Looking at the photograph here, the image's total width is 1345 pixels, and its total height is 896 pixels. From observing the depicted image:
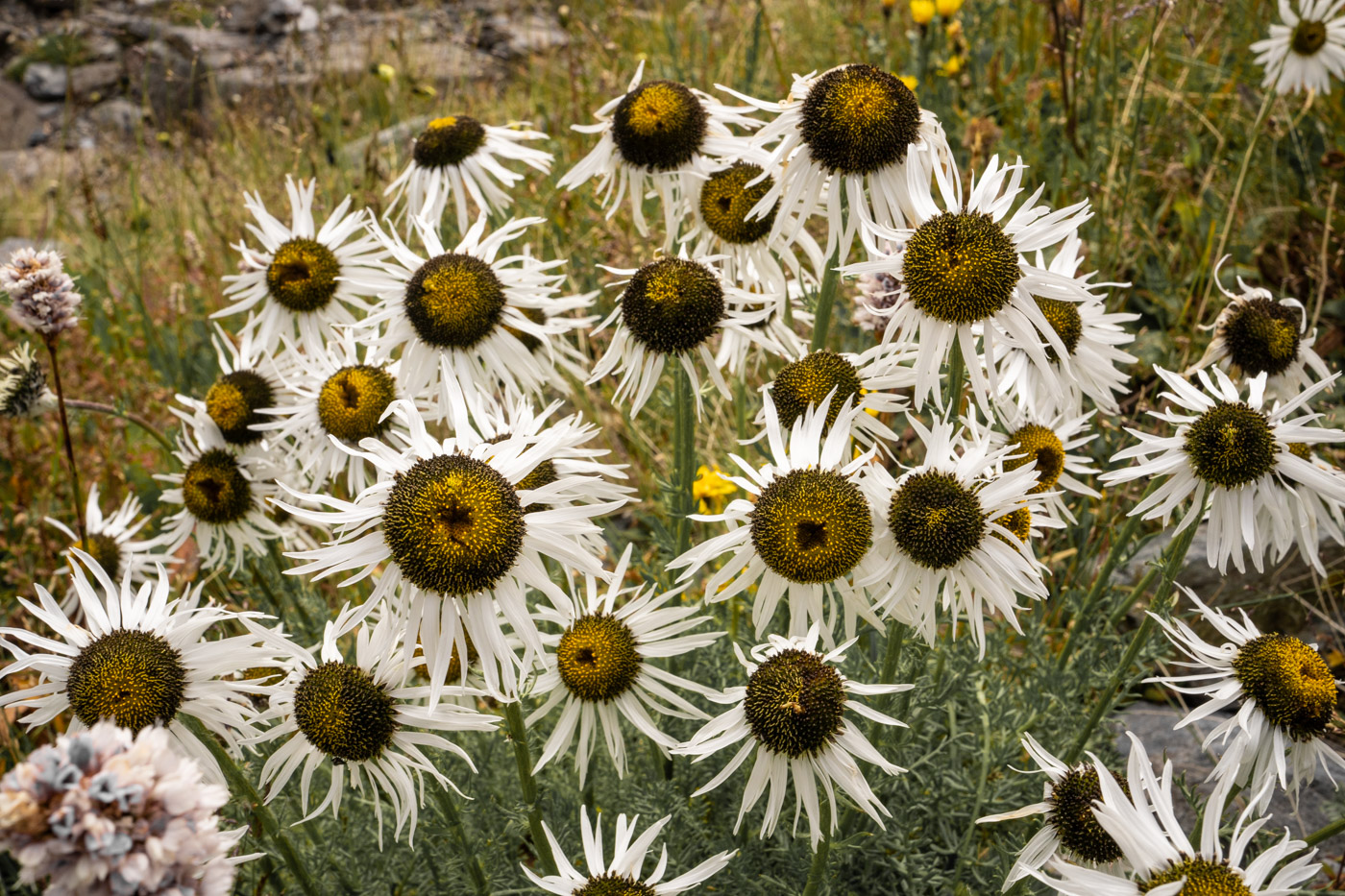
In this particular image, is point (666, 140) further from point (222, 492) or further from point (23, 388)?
point (23, 388)

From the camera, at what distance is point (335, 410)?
2.71m

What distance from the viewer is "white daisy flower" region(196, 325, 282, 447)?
2.98 metres

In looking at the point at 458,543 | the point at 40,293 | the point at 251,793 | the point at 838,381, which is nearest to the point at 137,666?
the point at 251,793

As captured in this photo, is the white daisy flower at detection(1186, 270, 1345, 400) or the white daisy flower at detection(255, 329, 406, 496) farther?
the white daisy flower at detection(255, 329, 406, 496)

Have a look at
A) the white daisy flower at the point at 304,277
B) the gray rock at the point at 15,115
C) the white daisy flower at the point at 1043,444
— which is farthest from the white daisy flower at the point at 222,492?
the gray rock at the point at 15,115

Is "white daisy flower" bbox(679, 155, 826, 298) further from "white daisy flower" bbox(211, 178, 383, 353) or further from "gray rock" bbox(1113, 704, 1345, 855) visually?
Result: "gray rock" bbox(1113, 704, 1345, 855)

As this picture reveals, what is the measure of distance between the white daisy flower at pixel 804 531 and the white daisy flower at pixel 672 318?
337 millimetres

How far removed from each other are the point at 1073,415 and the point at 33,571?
3.92m

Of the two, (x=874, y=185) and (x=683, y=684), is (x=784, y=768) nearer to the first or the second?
(x=683, y=684)

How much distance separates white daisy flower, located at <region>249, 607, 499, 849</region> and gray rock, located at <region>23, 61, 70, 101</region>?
20761mm

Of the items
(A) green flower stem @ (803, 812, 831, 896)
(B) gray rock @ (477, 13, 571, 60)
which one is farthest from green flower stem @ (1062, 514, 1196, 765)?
(B) gray rock @ (477, 13, 571, 60)

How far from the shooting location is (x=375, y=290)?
270 cm

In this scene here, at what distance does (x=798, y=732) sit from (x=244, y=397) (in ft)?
6.56

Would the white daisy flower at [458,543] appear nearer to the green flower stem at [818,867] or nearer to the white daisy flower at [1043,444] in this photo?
the green flower stem at [818,867]
